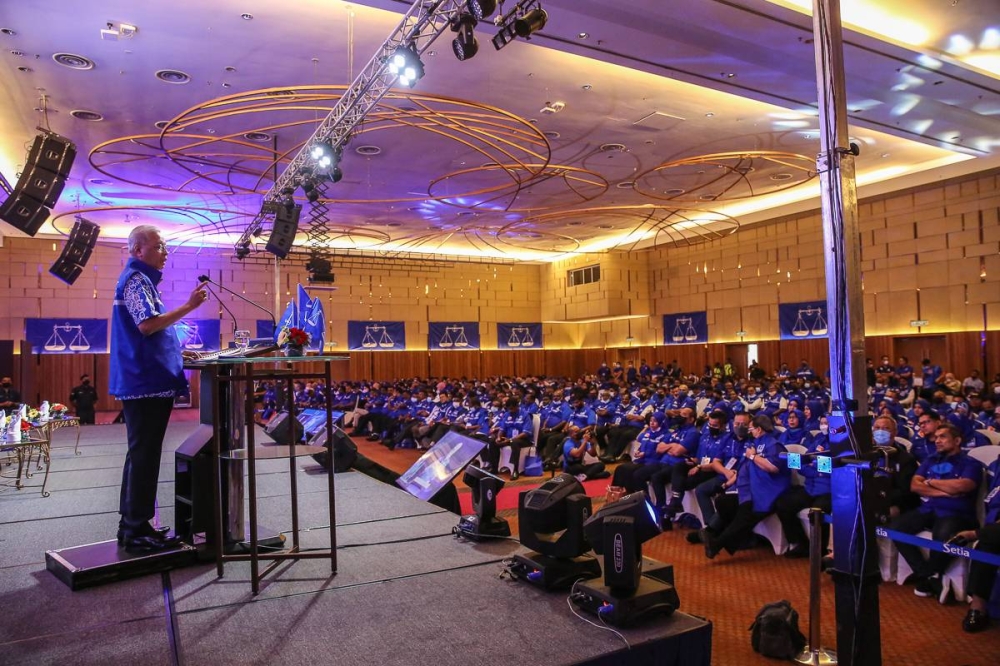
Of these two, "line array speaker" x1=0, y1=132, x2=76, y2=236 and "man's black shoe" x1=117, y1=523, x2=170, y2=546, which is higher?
"line array speaker" x1=0, y1=132, x2=76, y2=236

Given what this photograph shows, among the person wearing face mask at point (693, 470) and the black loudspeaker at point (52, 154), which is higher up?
the black loudspeaker at point (52, 154)

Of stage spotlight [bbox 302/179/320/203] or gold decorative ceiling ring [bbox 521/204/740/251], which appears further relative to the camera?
gold decorative ceiling ring [bbox 521/204/740/251]

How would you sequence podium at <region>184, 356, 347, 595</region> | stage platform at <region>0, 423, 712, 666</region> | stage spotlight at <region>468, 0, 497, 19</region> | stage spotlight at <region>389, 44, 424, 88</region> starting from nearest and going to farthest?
stage platform at <region>0, 423, 712, 666</region>, podium at <region>184, 356, 347, 595</region>, stage spotlight at <region>468, 0, 497, 19</region>, stage spotlight at <region>389, 44, 424, 88</region>

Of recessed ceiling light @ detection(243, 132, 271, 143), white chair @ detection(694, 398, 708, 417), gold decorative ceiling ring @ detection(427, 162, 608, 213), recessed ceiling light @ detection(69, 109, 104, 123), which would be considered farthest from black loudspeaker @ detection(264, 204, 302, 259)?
white chair @ detection(694, 398, 708, 417)

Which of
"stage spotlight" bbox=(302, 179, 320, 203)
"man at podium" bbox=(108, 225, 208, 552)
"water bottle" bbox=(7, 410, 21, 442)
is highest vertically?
"stage spotlight" bbox=(302, 179, 320, 203)

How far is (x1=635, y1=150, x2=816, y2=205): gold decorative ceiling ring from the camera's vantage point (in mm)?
13281

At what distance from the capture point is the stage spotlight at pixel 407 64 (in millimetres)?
6340

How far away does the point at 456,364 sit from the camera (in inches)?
1031

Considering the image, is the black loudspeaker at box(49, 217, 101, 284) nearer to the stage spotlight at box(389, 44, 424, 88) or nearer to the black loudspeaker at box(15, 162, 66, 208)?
the black loudspeaker at box(15, 162, 66, 208)

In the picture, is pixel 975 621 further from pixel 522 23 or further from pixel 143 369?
pixel 522 23

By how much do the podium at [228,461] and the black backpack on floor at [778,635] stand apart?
2.43 meters

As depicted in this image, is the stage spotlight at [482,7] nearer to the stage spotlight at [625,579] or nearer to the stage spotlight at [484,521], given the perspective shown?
the stage spotlight at [484,521]

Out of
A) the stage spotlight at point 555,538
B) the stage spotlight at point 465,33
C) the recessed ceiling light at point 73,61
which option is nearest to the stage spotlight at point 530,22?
the stage spotlight at point 465,33

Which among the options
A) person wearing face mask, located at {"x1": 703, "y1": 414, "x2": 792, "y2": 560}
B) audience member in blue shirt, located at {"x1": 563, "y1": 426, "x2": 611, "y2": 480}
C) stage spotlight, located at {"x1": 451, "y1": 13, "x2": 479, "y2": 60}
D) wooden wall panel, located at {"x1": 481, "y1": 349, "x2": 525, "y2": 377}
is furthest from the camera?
wooden wall panel, located at {"x1": 481, "y1": 349, "x2": 525, "y2": 377}
